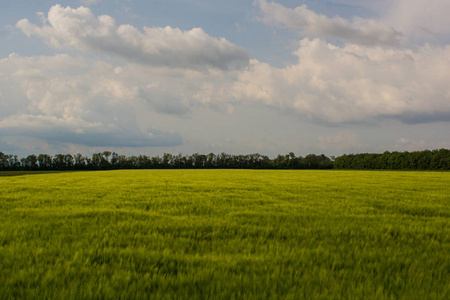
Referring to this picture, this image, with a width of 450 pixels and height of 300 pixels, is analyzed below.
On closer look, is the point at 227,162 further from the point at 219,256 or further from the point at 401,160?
the point at 219,256

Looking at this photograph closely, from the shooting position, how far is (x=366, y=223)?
6.29 metres

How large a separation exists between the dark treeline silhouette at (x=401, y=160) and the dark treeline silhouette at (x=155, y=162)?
14.5 metres

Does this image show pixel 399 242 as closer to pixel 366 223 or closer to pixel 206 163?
pixel 366 223

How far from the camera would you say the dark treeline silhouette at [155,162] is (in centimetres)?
13450

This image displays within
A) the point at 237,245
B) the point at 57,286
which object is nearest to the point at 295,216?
the point at 237,245

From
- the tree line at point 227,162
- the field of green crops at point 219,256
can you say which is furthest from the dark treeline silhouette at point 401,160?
the field of green crops at point 219,256

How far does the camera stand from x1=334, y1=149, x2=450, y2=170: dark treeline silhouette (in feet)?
378

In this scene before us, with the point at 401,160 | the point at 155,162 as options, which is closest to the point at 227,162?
the point at 155,162

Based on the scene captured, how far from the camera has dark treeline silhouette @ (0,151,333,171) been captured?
134 metres

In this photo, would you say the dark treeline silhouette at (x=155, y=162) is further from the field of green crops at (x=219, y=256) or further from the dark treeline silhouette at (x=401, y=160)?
the field of green crops at (x=219, y=256)

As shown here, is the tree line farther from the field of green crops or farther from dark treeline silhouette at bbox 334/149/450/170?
the field of green crops

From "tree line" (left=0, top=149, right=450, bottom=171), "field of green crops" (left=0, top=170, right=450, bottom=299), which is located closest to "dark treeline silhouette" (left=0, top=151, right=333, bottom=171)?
"tree line" (left=0, top=149, right=450, bottom=171)

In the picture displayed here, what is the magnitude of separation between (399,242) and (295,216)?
2.44 metres

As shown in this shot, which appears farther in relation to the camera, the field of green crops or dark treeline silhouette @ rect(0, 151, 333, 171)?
dark treeline silhouette @ rect(0, 151, 333, 171)
